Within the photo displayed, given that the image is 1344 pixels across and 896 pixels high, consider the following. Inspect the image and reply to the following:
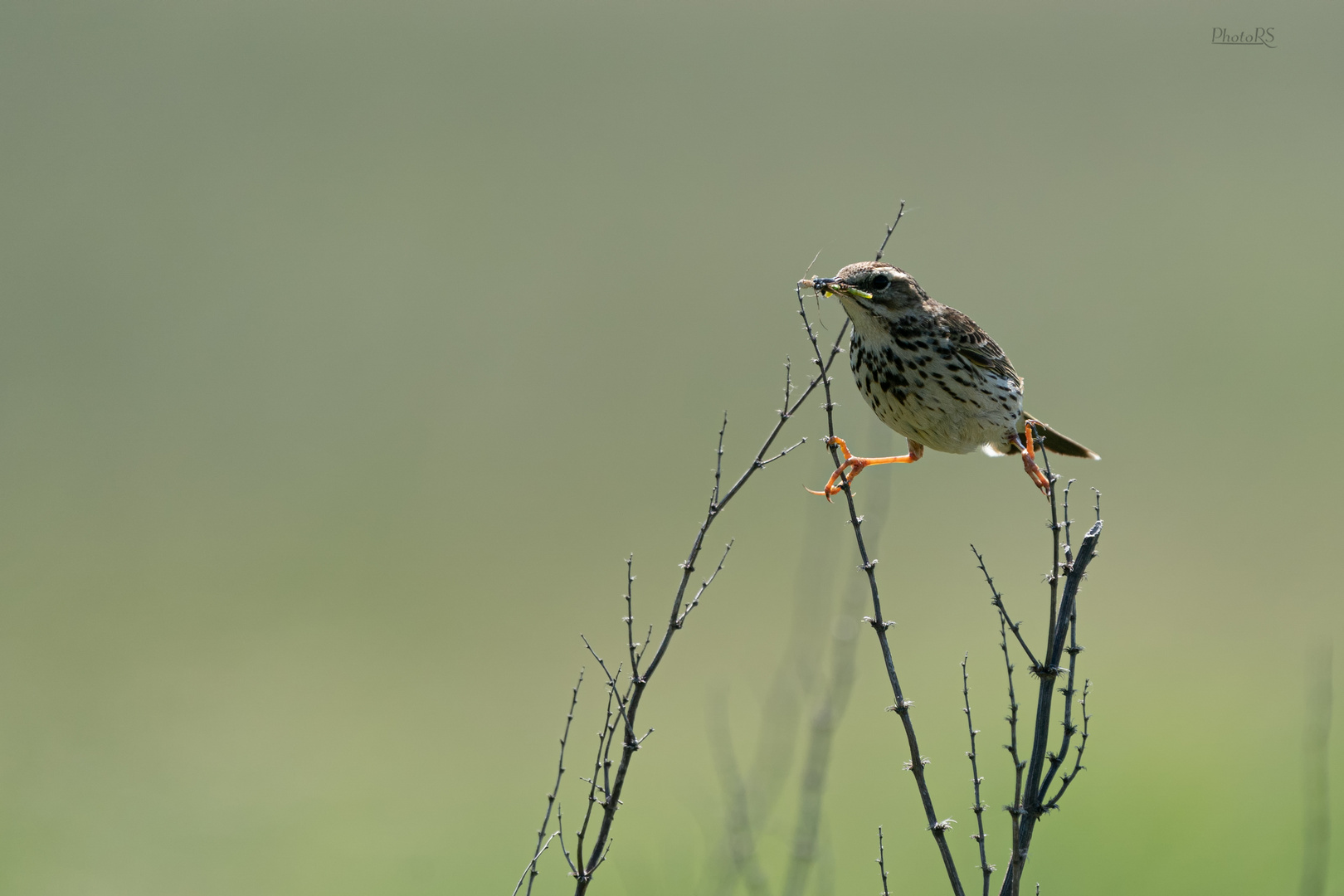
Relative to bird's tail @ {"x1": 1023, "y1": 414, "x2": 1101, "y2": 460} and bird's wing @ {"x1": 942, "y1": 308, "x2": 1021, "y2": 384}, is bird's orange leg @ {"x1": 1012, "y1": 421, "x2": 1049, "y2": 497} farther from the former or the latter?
bird's tail @ {"x1": 1023, "y1": 414, "x2": 1101, "y2": 460}

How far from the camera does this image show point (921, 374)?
440 cm

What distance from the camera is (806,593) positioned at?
4.48 m

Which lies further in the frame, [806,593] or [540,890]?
[540,890]

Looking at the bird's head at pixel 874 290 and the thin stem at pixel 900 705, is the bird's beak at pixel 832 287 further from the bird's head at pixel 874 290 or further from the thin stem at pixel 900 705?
the thin stem at pixel 900 705

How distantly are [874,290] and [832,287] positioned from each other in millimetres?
343

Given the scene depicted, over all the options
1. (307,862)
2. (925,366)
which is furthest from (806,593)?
(307,862)

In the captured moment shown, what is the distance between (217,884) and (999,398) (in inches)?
453

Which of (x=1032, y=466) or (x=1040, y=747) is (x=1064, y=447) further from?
(x=1040, y=747)

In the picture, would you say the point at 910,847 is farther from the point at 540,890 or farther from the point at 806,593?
the point at 806,593

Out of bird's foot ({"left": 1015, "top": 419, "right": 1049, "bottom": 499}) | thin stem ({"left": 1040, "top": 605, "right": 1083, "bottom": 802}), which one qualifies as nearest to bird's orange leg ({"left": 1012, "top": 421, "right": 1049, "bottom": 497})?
bird's foot ({"left": 1015, "top": 419, "right": 1049, "bottom": 499})

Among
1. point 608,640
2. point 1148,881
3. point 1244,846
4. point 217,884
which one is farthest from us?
point 608,640

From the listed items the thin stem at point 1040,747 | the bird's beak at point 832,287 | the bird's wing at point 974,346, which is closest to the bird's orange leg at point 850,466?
the bird's wing at point 974,346

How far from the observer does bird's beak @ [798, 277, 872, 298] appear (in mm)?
4047

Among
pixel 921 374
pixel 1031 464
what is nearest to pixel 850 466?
pixel 921 374
